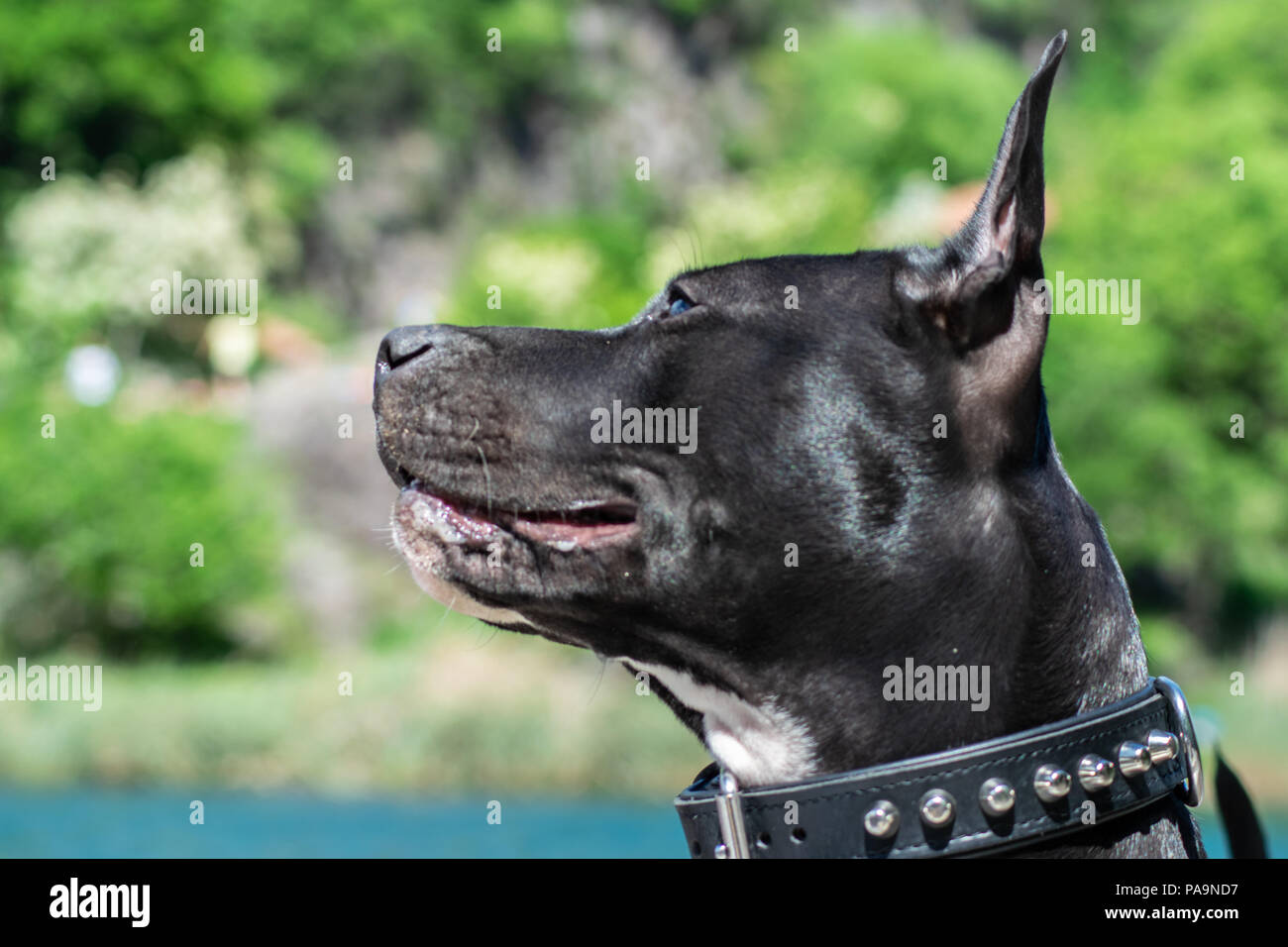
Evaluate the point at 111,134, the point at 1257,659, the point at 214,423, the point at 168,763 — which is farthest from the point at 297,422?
the point at 1257,659

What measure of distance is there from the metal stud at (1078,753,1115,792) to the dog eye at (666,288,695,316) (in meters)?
1.14

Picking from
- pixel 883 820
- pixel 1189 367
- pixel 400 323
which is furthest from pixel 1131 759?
pixel 400 323

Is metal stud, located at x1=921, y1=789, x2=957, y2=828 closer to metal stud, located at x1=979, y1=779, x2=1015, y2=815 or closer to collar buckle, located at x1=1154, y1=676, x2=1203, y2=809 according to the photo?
metal stud, located at x1=979, y1=779, x2=1015, y2=815

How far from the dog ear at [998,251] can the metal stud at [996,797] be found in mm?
791

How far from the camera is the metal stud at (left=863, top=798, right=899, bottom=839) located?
243 centimetres

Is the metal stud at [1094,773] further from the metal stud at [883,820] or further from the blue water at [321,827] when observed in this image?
the blue water at [321,827]

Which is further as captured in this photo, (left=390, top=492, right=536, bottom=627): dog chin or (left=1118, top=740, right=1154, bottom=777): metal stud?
(left=390, top=492, right=536, bottom=627): dog chin

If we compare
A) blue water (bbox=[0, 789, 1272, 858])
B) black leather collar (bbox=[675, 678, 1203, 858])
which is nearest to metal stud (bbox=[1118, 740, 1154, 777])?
black leather collar (bbox=[675, 678, 1203, 858])

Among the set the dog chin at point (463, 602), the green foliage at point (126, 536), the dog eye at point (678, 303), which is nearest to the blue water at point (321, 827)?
the green foliage at point (126, 536)

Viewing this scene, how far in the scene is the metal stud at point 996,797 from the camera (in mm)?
2400

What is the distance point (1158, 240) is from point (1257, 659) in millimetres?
8927

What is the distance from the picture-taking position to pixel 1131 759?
247 centimetres

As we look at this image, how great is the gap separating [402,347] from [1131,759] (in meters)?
1.61
